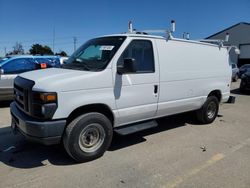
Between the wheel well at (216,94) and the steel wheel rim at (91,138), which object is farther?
the wheel well at (216,94)

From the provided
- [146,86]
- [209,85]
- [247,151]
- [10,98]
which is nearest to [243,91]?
[209,85]

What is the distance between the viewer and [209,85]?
255 inches

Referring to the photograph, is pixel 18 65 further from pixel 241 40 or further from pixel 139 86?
pixel 241 40

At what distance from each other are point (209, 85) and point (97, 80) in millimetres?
3483

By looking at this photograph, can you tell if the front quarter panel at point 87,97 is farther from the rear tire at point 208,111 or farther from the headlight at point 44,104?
the rear tire at point 208,111

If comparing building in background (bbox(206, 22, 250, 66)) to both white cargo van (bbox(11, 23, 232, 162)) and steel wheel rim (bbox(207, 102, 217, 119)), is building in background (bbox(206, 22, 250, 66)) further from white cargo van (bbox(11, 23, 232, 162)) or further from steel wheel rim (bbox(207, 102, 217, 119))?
white cargo van (bbox(11, 23, 232, 162))

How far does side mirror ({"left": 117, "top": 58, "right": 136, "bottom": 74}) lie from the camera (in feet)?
14.0

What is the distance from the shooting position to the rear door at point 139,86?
457cm

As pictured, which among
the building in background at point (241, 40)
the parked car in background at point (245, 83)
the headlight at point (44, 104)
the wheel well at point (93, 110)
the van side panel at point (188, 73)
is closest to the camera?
the headlight at point (44, 104)

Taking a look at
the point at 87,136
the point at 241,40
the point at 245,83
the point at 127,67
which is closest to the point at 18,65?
the point at 87,136

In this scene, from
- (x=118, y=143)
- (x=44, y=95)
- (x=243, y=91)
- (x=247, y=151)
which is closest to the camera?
(x=44, y=95)

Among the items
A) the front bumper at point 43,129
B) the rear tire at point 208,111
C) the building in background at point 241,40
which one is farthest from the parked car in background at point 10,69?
the building in background at point 241,40

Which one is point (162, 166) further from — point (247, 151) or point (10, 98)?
point (10, 98)

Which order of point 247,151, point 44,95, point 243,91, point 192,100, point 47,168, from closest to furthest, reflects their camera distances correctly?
point 44,95, point 47,168, point 247,151, point 192,100, point 243,91
